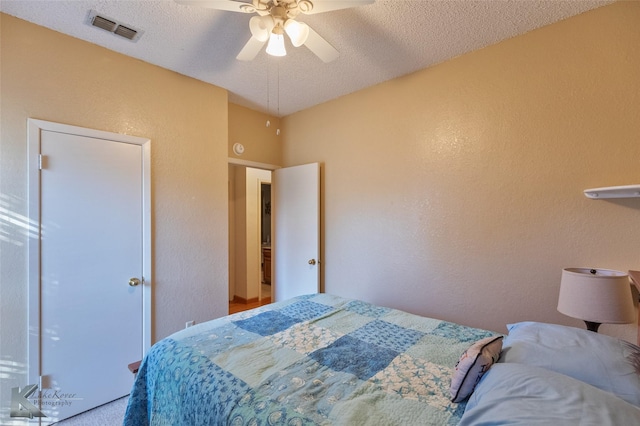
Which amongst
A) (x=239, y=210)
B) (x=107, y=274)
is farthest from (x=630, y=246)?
(x=239, y=210)

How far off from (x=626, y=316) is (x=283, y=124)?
3.47 metres

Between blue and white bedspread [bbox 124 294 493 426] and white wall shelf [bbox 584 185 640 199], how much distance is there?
107cm

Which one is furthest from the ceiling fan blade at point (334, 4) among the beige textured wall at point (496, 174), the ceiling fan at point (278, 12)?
the beige textured wall at point (496, 174)

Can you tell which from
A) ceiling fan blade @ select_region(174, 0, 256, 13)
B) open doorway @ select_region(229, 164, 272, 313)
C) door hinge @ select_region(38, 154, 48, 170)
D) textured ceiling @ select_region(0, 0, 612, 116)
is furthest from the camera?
open doorway @ select_region(229, 164, 272, 313)

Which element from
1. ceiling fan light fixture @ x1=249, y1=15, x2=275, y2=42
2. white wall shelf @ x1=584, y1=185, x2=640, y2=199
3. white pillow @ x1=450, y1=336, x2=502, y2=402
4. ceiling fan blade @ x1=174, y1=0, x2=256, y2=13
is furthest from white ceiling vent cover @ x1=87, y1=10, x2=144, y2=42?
white wall shelf @ x1=584, y1=185, x2=640, y2=199

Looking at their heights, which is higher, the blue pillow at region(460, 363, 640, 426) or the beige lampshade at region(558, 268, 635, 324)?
the beige lampshade at region(558, 268, 635, 324)

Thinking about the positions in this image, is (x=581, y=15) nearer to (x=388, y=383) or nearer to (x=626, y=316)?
(x=626, y=316)

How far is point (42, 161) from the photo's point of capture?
187 centimetres

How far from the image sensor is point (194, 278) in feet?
8.64

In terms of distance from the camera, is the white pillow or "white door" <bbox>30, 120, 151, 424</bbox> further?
"white door" <bbox>30, 120, 151, 424</bbox>

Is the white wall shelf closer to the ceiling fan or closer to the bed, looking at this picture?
the bed

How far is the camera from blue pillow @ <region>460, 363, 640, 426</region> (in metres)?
0.71

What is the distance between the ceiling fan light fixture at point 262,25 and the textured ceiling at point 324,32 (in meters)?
0.44

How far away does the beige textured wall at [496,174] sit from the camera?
170 centimetres
